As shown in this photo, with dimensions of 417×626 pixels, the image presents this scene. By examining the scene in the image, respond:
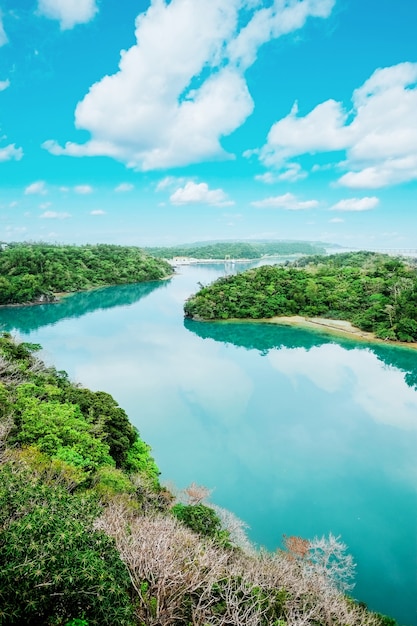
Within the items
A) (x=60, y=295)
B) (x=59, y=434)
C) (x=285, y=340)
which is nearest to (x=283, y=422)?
(x=59, y=434)

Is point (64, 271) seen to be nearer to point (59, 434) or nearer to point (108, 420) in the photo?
point (108, 420)

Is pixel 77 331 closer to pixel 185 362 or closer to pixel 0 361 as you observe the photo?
pixel 185 362

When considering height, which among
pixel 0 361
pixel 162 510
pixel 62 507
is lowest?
pixel 162 510

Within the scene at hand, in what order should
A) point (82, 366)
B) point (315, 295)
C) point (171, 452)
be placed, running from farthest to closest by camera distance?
point (315, 295), point (82, 366), point (171, 452)

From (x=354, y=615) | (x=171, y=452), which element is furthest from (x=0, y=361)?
(x=354, y=615)

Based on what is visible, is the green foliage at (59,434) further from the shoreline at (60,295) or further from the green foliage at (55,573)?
the shoreline at (60,295)

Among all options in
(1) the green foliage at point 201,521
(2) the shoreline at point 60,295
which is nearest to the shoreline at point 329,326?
(2) the shoreline at point 60,295
